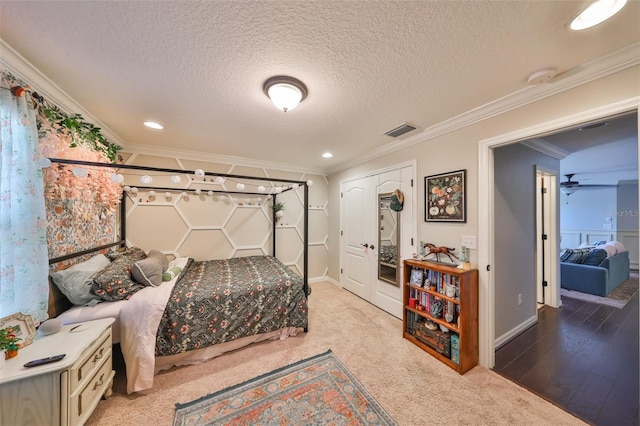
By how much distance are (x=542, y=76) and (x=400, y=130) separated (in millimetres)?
→ 1207

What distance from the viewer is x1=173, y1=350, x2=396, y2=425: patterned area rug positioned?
4.86ft

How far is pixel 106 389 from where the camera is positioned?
5.29 feet

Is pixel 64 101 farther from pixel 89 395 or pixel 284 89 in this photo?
pixel 89 395

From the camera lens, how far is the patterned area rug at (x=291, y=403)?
4.86 feet

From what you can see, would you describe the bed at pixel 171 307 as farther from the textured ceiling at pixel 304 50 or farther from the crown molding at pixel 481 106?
the textured ceiling at pixel 304 50

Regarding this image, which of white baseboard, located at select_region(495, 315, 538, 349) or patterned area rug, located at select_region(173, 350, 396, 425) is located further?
white baseboard, located at select_region(495, 315, 538, 349)

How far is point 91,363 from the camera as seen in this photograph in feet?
4.66

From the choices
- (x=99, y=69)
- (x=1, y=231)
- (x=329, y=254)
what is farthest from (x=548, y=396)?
(x=99, y=69)

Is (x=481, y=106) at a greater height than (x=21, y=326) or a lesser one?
greater

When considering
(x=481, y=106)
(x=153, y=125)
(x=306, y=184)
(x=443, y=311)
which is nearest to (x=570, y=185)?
(x=481, y=106)

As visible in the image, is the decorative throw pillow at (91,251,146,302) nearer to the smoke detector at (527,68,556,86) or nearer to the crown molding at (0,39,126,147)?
the crown molding at (0,39,126,147)

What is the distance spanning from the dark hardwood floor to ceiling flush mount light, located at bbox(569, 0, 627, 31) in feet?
8.23

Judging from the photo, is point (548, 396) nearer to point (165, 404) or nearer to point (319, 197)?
point (165, 404)

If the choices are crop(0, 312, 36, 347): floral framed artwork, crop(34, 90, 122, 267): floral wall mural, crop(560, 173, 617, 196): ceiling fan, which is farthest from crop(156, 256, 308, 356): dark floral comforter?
crop(560, 173, 617, 196): ceiling fan
